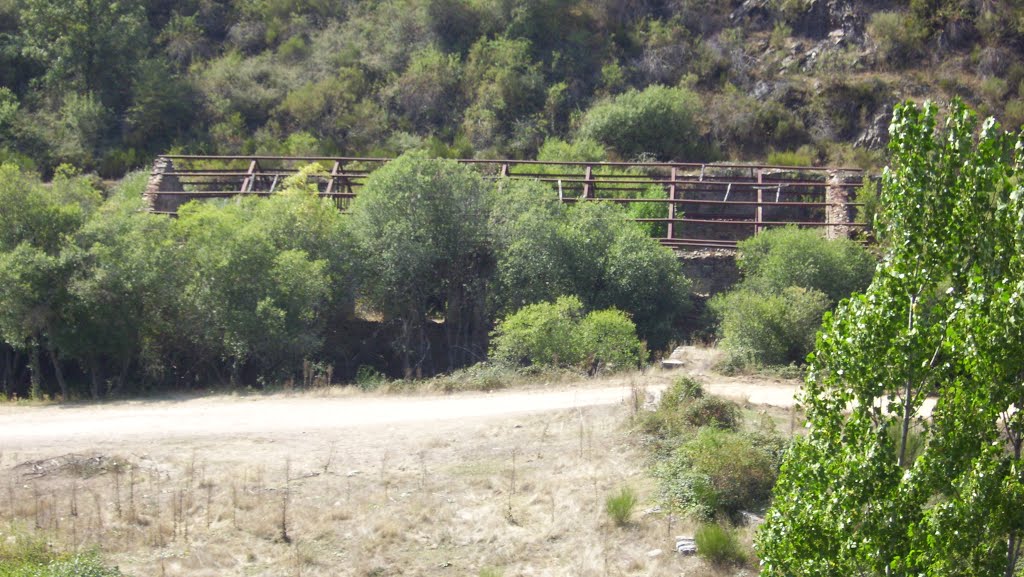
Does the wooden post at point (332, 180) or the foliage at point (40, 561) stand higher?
the wooden post at point (332, 180)

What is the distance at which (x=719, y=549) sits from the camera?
39.4ft

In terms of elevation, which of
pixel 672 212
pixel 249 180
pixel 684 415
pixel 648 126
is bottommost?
pixel 684 415

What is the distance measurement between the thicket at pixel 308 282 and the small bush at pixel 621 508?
5727 mm

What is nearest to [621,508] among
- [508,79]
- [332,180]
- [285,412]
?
[285,412]

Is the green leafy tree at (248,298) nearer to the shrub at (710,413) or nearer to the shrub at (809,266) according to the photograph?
the shrub at (710,413)

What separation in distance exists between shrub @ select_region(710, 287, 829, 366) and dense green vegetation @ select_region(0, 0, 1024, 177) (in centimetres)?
1561

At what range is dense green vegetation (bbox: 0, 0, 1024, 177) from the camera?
36750 mm

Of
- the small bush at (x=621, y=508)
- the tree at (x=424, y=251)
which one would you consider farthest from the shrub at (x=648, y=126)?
the small bush at (x=621, y=508)

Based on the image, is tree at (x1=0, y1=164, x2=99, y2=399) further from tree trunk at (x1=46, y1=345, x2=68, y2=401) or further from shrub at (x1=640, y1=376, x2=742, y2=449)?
shrub at (x1=640, y1=376, x2=742, y2=449)

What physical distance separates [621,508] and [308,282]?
32.0ft

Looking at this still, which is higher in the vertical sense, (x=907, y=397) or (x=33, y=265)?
(x=33, y=265)

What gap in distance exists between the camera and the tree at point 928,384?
7.31 metres

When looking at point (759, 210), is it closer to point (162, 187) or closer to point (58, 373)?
point (162, 187)

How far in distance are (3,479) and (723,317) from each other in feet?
44.9
